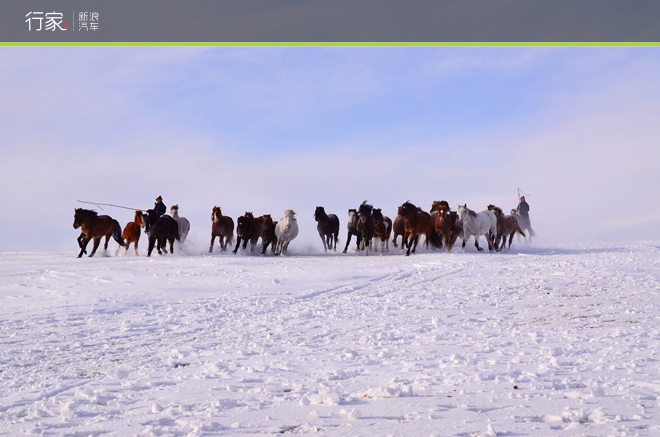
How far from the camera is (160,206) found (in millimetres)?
25891

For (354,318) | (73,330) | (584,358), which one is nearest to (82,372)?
(73,330)

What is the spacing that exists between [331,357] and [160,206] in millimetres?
20136

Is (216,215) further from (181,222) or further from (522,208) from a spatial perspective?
(522,208)

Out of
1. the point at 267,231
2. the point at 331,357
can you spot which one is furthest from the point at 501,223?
the point at 331,357

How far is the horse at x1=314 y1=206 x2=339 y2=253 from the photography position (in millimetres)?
27469

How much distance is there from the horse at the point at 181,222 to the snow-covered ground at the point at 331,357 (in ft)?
40.3

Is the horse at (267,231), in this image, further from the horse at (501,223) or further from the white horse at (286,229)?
the horse at (501,223)

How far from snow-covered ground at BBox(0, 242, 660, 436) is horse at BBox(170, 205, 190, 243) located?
1227cm

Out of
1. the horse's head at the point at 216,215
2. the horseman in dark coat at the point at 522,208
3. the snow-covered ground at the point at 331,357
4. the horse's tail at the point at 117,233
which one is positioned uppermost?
the horseman in dark coat at the point at 522,208

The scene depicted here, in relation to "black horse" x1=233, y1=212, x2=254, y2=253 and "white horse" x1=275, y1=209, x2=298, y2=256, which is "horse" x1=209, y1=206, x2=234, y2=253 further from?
"white horse" x1=275, y1=209, x2=298, y2=256

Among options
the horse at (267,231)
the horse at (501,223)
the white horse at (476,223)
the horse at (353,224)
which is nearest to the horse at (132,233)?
the horse at (267,231)

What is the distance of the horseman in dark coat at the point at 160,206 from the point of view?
25719 mm

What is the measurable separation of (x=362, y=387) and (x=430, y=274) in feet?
33.5

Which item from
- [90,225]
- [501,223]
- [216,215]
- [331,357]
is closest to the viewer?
[331,357]
